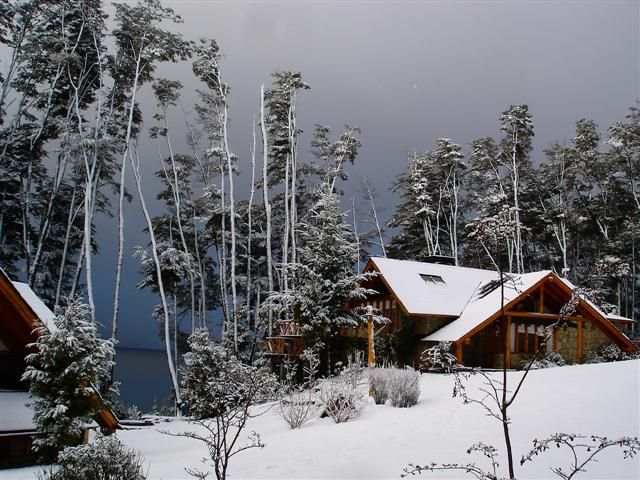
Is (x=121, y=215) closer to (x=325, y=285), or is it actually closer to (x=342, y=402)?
(x=325, y=285)

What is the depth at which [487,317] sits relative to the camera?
18.4m

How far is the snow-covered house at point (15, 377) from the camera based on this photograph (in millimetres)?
8758

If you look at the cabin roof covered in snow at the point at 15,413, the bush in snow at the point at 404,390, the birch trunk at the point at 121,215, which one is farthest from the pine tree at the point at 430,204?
the cabin roof covered in snow at the point at 15,413

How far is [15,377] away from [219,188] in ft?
60.0

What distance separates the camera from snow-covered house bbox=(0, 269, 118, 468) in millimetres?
8758

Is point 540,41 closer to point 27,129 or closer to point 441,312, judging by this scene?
point 441,312

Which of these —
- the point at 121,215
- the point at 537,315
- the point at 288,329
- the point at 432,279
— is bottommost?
the point at 288,329

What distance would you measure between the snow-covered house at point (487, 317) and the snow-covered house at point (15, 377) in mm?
12681

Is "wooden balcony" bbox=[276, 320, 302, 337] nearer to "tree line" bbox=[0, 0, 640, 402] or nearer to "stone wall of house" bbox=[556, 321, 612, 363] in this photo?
"tree line" bbox=[0, 0, 640, 402]

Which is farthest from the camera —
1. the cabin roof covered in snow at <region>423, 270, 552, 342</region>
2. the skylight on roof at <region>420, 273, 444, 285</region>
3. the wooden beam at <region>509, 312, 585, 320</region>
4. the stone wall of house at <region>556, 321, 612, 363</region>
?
the skylight on roof at <region>420, 273, 444, 285</region>

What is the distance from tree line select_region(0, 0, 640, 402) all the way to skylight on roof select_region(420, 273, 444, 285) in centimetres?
362

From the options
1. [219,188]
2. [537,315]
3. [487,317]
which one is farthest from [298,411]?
[219,188]

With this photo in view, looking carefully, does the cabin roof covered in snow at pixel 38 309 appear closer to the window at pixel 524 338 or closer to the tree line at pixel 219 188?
the tree line at pixel 219 188

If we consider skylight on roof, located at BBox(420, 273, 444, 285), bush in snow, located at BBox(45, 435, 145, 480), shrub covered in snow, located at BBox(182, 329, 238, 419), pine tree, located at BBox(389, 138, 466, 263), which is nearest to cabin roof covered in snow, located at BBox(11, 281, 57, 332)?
bush in snow, located at BBox(45, 435, 145, 480)
